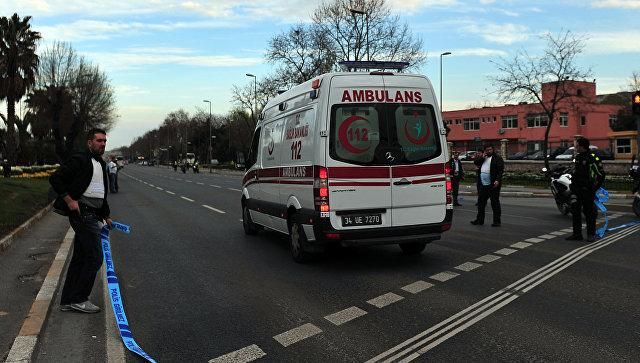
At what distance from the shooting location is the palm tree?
38.6 meters

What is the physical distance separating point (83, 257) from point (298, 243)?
3.09 meters

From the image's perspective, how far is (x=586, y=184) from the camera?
9406 mm

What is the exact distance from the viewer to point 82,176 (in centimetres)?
520

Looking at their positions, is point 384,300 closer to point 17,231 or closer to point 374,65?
point 374,65

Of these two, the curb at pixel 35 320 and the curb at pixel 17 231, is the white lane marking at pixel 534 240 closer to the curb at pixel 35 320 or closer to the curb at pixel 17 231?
the curb at pixel 35 320

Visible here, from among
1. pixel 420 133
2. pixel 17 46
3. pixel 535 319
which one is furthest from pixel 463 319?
pixel 17 46

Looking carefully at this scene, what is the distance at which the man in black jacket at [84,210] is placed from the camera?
5145 millimetres

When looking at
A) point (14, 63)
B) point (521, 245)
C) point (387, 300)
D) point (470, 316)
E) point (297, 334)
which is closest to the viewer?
point (297, 334)

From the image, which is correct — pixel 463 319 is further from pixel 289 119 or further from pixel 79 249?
pixel 289 119

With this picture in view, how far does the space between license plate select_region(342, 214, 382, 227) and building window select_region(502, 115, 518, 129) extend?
73.4 m

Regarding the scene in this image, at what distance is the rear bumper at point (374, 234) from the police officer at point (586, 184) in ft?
12.0

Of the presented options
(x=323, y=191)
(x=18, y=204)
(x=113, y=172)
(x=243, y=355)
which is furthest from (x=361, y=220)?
(x=113, y=172)

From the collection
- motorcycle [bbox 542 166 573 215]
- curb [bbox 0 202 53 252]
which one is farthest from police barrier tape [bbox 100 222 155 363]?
motorcycle [bbox 542 166 573 215]

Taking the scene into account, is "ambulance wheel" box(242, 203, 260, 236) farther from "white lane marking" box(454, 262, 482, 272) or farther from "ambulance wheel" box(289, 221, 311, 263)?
"white lane marking" box(454, 262, 482, 272)
